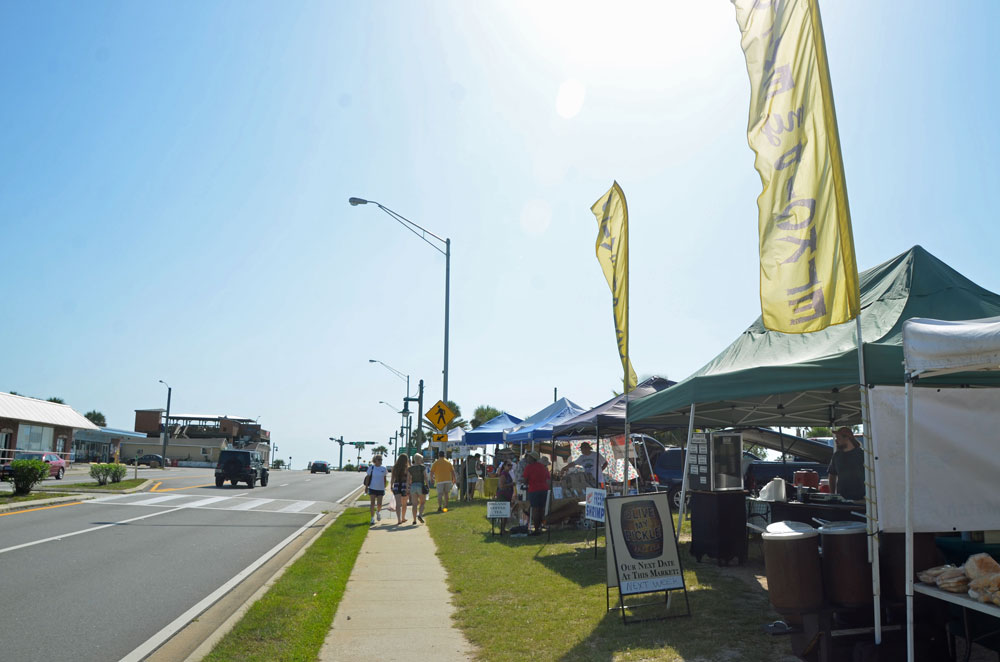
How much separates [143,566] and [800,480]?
1009 cm

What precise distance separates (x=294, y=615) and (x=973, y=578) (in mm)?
5974

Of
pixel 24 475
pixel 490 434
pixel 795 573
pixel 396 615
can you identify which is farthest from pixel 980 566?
pixel 24 475

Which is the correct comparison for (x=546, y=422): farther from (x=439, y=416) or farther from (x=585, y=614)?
(x=585, y=614)

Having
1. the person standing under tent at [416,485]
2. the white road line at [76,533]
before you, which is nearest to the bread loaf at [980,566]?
the white road line at [76,533]

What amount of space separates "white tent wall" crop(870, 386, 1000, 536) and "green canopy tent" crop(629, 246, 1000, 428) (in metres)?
0.40

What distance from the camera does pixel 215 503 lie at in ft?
73.4

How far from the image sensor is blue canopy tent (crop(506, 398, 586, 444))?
1638cm

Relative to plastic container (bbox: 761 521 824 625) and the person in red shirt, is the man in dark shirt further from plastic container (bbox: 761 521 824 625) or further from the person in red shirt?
the person in red shirt

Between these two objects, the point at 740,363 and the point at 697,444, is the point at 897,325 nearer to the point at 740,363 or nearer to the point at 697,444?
the point at 740,363

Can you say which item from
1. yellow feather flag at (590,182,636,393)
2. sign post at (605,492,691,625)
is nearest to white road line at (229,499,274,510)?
yellow feather flag at (590,182,636,393)

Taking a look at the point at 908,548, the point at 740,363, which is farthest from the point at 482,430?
the point at 908,548

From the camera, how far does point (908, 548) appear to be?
4.79 meters

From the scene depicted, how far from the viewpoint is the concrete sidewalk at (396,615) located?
19.8ft

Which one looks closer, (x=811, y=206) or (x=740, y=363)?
(x=811, y=206)
